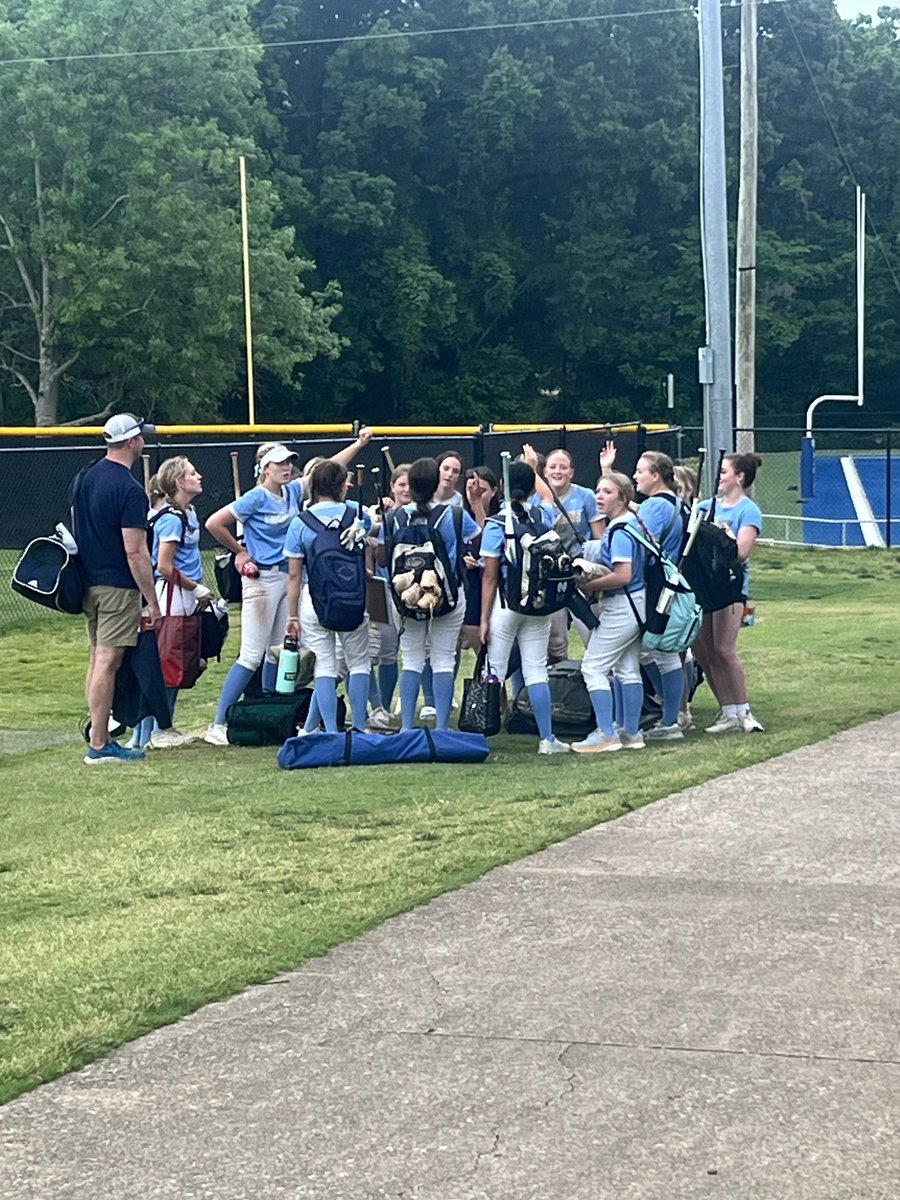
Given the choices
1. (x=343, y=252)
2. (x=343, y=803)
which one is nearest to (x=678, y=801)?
(x=343, y=803)

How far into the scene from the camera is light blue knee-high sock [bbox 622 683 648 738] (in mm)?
10547

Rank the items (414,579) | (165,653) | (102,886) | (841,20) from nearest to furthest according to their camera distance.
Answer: (102,886) → (414,579) → (165,653) → (841,20)

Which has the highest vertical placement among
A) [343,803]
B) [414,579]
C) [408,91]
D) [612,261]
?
[408,91]

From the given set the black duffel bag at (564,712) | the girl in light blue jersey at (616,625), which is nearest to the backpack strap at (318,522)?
the girl in light blue jersey at (616,625)

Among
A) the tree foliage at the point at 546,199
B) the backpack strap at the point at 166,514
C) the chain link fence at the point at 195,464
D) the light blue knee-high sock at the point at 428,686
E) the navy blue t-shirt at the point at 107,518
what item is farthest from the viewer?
the tree foliage at the point at 546,199

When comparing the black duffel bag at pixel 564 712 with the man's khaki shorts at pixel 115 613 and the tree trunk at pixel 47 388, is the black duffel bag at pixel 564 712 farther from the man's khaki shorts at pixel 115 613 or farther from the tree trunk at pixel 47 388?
the tree trunk at pixel 47 388

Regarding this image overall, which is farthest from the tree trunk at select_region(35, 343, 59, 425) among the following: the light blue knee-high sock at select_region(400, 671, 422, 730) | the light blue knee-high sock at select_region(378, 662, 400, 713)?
the light blue knee-high sock at select_region(400, 671, 422, 730)

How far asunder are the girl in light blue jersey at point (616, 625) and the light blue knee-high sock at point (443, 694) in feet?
2.49

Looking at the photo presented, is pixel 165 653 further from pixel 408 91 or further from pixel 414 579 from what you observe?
pixel 408 91

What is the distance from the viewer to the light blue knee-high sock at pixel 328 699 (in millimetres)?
10359

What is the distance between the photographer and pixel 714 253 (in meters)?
16.7

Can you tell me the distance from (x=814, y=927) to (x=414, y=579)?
4401 mm

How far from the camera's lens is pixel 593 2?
6581 cm

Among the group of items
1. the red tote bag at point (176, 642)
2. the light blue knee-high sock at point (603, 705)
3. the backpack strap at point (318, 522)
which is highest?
the backpack strap at point (318, 522)
